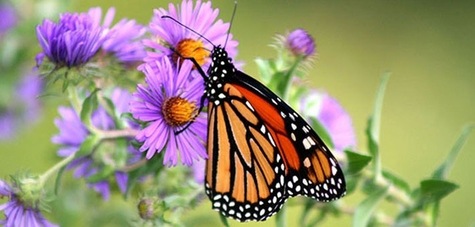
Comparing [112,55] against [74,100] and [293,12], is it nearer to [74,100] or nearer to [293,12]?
[74,100]

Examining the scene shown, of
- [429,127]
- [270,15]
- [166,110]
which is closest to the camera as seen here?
[166,110]

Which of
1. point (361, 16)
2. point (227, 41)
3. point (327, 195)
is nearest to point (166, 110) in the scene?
point (227, 41)

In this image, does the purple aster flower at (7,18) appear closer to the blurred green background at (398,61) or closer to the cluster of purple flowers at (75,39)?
the cluster of purple flowers at (75,39)

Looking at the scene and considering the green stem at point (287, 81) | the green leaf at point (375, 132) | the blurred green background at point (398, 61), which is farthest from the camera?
the blurred green background at point (398, 61)

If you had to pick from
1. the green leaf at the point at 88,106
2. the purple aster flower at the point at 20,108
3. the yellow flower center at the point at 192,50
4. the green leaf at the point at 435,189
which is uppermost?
Answer: the purple aster flower at the point at 20,108

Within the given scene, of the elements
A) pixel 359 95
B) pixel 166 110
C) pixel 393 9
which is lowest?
pixel 166 110

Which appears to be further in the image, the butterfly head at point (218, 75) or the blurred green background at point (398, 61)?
the blurred green background at point (398, 61)

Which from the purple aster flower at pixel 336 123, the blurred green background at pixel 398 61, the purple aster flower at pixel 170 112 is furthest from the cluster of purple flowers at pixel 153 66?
the blurred green background at pixel 398 61
